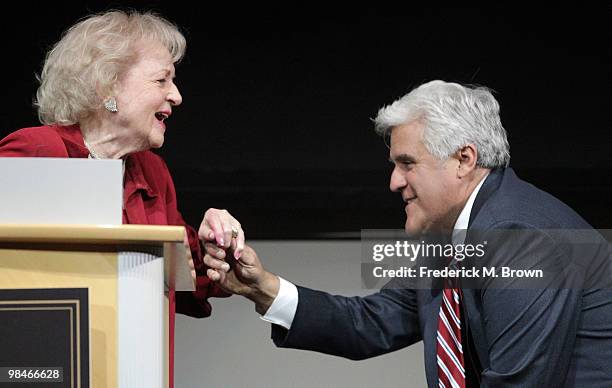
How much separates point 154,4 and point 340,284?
40.9 inches

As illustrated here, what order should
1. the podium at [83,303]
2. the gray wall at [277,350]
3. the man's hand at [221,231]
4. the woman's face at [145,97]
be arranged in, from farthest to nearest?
the gray wall at [277,350] → the woman's face at [145,97] → the man's hand at [221,231] → the podium at [83,303]

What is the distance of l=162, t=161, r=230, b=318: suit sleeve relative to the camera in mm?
2125

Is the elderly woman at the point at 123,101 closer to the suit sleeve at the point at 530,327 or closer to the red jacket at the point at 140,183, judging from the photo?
the red jacket at the point at 140,183

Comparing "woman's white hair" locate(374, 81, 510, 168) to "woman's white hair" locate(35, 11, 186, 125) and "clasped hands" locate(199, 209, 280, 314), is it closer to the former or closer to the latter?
"clasped hands" locate(199, 209, 280, 314)

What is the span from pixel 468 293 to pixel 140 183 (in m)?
0.71

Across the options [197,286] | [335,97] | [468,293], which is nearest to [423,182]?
[468,293]

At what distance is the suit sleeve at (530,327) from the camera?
1.97 metres

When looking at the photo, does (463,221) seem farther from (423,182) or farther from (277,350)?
(277,350)

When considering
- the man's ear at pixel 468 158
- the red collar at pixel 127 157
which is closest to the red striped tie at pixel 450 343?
the man's ear at pixel 468 158

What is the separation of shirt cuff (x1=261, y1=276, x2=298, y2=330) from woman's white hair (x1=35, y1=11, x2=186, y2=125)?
0.57 metres

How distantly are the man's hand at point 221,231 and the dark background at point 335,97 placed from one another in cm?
119

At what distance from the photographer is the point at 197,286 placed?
212cm

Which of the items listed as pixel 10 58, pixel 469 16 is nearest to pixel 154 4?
pixel 10 58

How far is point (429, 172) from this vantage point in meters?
2.37
